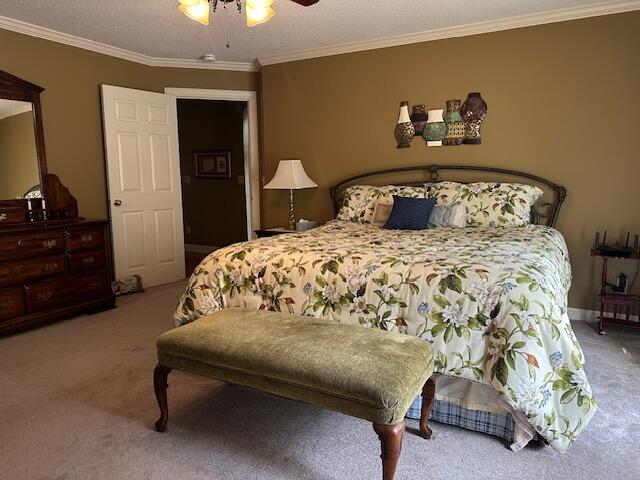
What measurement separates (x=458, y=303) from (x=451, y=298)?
0.04 m

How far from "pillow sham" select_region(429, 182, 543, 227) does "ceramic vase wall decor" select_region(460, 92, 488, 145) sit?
46cm

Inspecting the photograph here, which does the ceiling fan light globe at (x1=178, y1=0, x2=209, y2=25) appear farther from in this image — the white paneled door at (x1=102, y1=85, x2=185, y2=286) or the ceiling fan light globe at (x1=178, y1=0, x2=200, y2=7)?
the white paneled door at (x1=102, y1=85, x2=185, y2=286)

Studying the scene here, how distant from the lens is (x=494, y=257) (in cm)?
212

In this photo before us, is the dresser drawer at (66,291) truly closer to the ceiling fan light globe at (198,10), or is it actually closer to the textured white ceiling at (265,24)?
the textured white ceiling at (265,24)

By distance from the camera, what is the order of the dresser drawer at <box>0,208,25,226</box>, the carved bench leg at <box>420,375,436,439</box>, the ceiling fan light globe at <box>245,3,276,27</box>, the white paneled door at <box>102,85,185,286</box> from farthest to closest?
the white paneled door at <box>102,85,185,286</box>, the dresser drawer at <box>0,208,25,226</box>, the ceiling fan light globe at <box>245,3,276,27</box>, the carved bench leg at <box>420,375,436,439</box>

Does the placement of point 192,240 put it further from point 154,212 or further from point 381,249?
point 381,249

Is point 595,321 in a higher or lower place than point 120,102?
lower

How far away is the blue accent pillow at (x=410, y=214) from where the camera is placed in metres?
3.30

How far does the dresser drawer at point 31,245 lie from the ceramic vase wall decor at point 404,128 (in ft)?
9.92

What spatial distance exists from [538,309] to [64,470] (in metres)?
2.00

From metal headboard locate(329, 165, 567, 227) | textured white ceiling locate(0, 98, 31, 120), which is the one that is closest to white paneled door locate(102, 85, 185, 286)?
textured white ceiling locate(0, 98, 31, 120)

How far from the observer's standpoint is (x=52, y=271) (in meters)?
3.45

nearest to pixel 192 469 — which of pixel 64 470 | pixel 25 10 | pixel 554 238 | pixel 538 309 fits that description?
pixel 64 470

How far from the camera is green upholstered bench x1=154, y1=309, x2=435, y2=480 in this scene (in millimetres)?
1479
